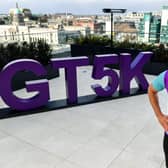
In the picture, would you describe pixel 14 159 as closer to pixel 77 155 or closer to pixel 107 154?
pixel 77 155

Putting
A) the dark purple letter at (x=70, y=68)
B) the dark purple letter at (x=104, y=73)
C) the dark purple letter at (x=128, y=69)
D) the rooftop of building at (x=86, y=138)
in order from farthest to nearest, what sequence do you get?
the dark purple letter at (x=128, y=69) → the dark purple letter at (x=104, y=73) → the dark purple letter at (x=70, y=68) → the rooftop of building at (x=86, y=138)

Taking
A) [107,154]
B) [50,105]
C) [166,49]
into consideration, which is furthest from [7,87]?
[166,49]

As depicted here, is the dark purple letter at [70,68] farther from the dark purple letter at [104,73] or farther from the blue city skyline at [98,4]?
the blue city skyline at [98,4]

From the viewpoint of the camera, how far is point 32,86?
3.43 meters

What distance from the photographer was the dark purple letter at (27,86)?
335 centimetres

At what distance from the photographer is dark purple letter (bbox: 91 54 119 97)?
3.91 metres

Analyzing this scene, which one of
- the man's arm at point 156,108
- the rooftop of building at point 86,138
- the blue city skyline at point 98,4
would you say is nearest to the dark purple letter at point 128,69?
the rooftop of building at point 86,138

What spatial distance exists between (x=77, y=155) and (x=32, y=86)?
1.54 meters

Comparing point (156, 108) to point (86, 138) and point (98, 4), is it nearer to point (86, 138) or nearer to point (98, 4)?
point (86, 138)

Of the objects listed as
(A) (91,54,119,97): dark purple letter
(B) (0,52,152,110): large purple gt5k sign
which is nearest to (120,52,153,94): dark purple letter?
(B) (0,52,152,110): large purple gt5k sign

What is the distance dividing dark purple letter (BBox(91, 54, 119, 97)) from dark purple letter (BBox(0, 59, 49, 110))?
3.36 ft

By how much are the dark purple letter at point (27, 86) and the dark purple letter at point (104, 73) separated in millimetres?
1023

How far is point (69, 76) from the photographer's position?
3.74 metres

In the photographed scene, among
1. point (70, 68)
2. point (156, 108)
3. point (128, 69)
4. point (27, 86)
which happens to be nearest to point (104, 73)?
point (128, 69)
